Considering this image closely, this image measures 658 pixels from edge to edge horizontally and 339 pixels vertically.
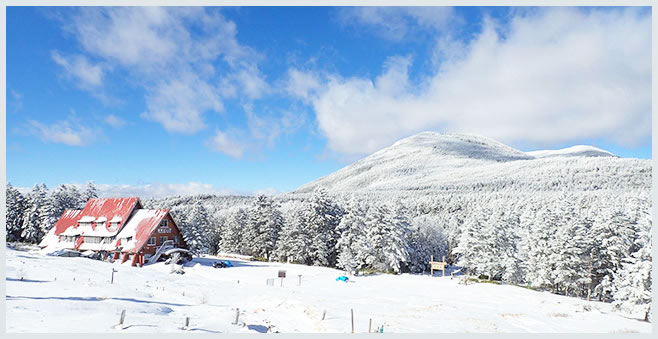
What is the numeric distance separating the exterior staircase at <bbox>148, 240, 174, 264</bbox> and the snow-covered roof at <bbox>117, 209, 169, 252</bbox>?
8.67 ft

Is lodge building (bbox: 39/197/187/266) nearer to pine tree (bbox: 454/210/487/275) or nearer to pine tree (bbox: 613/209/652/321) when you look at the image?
pine tree (bbox: 454/210/487/275)

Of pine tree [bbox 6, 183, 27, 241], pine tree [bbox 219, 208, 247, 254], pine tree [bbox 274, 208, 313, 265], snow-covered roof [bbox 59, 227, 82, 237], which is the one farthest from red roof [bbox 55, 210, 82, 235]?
Result: pine tree [bbox 274, 208, 313, 265]

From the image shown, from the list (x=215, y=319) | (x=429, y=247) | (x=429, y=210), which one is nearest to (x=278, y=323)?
(x=215, y=319)

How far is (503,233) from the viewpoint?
5788cm

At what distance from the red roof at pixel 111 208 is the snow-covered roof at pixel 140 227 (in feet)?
4.97

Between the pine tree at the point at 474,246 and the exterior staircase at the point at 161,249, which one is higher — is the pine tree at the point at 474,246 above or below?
above

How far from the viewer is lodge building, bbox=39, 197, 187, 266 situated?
5162cm

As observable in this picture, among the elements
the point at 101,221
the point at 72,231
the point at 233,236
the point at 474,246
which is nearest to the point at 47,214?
the point at 72,231

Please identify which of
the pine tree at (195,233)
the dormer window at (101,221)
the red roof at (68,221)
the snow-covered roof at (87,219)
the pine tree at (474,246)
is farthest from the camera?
the pine tree at (195,233)

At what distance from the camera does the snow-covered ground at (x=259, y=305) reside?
19.7 m

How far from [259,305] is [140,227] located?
3365 centimetres

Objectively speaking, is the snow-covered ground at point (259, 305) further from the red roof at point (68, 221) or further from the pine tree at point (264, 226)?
the red roof at point (68, 221)

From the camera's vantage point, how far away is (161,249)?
52.7 metres

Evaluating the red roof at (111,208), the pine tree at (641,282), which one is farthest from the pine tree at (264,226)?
the pine tree at (641,282)
